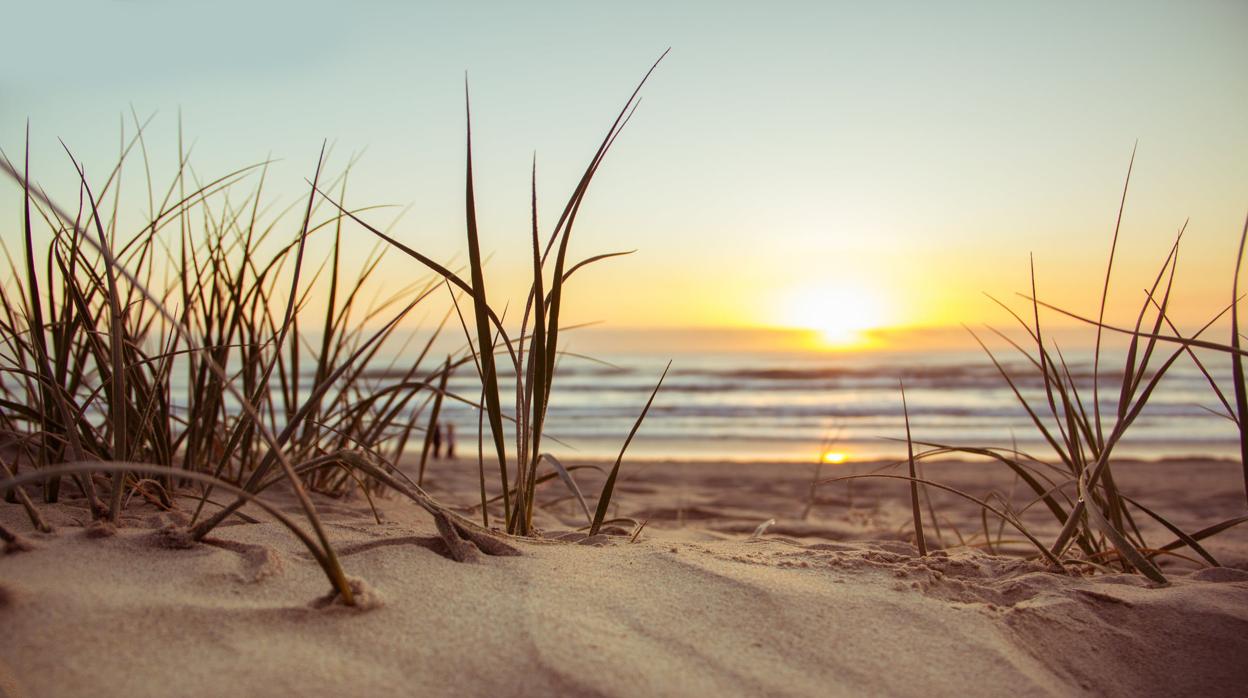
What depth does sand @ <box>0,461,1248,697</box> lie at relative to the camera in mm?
961

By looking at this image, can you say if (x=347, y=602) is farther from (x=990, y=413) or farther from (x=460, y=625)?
(x=990, y=413)

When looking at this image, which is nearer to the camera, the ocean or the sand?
the sand

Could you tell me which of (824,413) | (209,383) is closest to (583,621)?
(209,383)

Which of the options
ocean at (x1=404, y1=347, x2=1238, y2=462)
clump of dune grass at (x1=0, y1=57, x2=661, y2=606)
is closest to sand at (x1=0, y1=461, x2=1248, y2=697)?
clump of dune grass at (x1=0, y1=57, x2=661, y2=606)

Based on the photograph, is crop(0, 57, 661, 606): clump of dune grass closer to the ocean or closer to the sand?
the sand

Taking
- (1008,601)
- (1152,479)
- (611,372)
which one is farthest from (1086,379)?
(1008,601)

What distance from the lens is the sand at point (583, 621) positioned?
961 mm

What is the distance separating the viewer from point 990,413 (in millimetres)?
13195

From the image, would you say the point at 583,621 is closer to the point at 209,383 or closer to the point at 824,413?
the point at 209,383

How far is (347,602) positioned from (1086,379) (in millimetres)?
21977

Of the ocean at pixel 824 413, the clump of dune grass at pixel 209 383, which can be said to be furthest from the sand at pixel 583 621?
the ocean at pixel 824 413

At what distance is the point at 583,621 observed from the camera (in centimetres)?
113

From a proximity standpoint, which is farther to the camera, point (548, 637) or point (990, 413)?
point (990, 413)

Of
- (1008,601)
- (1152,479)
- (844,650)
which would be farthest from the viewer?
(1152,479)
